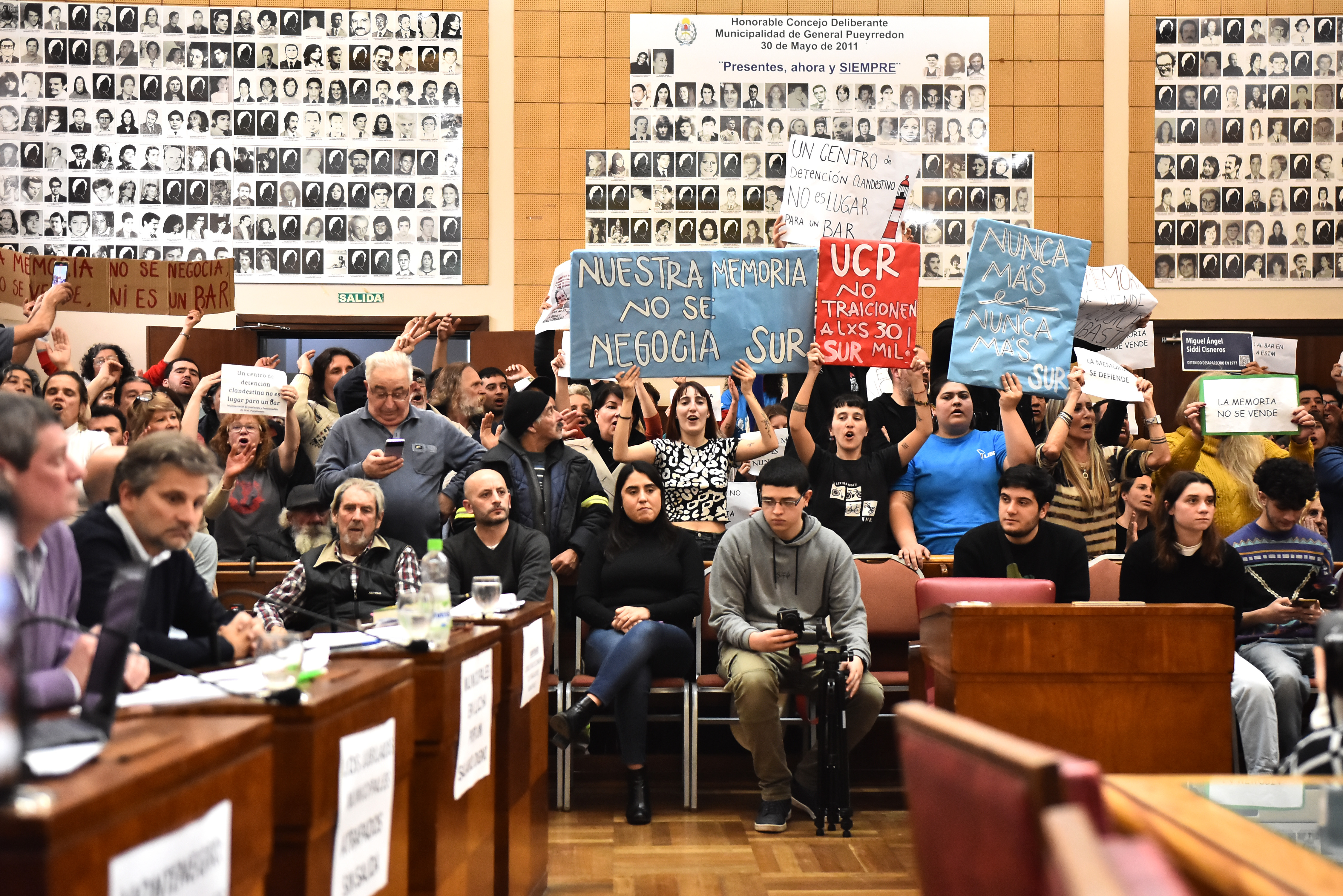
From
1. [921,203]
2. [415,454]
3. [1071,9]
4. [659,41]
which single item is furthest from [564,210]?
[415,454]

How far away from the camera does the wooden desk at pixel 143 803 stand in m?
1.23

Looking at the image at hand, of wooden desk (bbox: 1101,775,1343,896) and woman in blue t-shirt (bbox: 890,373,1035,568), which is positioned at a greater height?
woman in blue t-shirt (bbox: 890,373,1035,568)

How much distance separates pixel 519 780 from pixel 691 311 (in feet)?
9.88

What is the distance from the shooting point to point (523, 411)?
5.61 metres

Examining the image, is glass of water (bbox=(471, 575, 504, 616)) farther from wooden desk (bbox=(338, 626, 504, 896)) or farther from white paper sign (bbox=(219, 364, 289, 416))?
white paper sign (bbox=(219, 364, 289, 416))

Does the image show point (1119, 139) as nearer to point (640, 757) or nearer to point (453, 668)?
point (640, 757)

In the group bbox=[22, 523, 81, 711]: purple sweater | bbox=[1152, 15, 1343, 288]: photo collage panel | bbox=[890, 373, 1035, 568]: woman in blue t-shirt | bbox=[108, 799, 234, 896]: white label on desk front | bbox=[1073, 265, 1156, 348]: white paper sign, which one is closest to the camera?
bbox=[108, 799, 234, 896]: white label on desk front

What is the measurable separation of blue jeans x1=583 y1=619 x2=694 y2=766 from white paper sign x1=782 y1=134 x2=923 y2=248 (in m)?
2.66

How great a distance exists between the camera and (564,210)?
389 inches

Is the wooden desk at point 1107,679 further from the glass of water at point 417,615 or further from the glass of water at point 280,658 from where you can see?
the glass of water at point 280,658

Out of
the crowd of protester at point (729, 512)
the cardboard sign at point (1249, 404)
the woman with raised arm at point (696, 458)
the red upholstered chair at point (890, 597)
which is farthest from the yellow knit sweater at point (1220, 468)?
the woman with raised arm at point (696, 458)

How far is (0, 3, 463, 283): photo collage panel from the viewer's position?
9508 millimetres

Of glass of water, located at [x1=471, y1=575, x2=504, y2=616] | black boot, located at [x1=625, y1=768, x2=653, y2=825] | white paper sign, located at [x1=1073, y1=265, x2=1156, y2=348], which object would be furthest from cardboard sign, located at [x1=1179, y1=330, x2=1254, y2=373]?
glass of water, located at [x1=471, y1=575, x2=504, y2=616]

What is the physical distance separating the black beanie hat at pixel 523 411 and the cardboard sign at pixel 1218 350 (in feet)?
13.7
